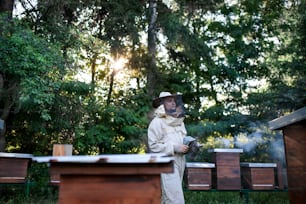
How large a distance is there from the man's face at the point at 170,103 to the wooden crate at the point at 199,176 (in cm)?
222

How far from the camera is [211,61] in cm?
891

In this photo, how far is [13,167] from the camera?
203 inches

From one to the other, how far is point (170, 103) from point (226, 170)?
252cm

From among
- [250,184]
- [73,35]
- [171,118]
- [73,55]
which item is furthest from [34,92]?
[250,184]

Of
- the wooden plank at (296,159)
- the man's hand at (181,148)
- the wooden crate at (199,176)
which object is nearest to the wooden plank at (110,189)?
the man's hand at (181,148)

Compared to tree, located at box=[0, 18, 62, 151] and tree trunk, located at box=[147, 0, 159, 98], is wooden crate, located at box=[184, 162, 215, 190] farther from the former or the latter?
tree trunk, located at box=[147, 0, 159, 98]

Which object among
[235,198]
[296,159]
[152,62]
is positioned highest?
[152,62]

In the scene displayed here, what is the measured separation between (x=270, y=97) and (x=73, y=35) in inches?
176

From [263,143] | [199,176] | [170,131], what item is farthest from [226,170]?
[263,143]

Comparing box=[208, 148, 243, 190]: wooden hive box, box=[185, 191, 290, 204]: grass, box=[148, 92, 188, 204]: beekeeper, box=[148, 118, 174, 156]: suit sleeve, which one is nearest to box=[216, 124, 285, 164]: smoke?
box=[185, 191, 290, 204]: grass

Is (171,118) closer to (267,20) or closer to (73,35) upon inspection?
(73,35)

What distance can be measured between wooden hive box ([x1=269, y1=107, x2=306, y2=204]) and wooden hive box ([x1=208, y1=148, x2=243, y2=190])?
125 cm

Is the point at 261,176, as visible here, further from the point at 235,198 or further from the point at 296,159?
the point at 296,159

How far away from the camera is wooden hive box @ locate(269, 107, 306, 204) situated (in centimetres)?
391
